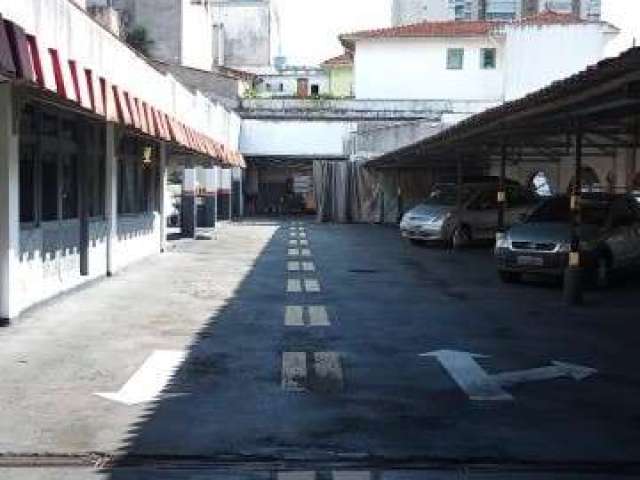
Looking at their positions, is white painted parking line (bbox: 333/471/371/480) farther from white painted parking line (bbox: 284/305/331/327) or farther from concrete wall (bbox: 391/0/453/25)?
concrete wall (bbox: 391/0/453/25)

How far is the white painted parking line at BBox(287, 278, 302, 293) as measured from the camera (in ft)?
54.7

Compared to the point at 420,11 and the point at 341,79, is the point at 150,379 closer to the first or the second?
the point at 341,79

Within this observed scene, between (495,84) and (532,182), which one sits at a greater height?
(495,84)

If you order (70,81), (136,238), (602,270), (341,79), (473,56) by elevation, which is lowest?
(602,270)

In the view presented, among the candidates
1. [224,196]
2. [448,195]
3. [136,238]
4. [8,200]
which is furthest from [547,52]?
[8,200]

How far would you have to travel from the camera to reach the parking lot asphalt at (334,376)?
273 inches

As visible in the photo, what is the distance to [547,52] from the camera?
177 feet

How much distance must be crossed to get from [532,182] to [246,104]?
20.5 m

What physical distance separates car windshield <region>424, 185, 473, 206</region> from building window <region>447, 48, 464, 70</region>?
89.9 feet

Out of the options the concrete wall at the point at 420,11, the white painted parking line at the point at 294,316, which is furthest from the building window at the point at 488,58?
the white painted parking line at the point at 294,316

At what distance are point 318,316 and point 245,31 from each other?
7017 cm

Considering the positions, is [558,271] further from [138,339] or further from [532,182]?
[532,182]

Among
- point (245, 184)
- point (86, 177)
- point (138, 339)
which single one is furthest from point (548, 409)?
point (245, 184)

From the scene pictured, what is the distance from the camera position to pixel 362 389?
29.2 ft
